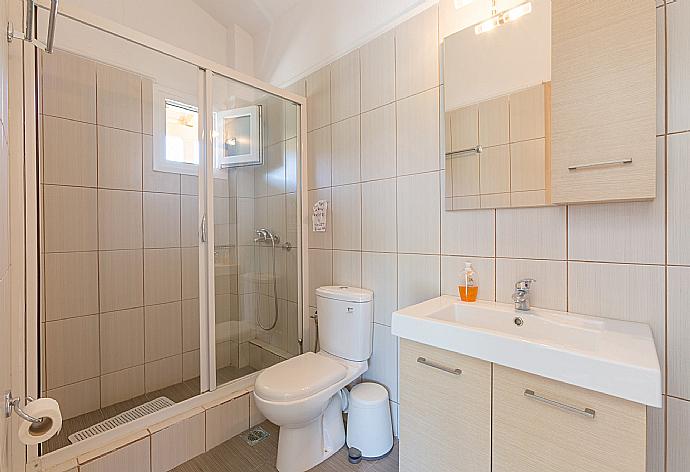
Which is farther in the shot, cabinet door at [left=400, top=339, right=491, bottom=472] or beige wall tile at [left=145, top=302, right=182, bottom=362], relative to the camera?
beige wall tile at [left=145, top=302, right=182, bottom=362]

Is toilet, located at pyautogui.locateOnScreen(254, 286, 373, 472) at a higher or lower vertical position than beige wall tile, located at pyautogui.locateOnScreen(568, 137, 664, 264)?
lower

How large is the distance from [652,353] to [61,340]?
8.06 feet

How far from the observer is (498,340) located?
100 cm

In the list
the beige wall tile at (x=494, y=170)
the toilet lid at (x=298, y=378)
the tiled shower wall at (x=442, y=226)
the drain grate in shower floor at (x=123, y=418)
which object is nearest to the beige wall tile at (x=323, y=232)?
the tiled shower wall at (x=442, y=226)

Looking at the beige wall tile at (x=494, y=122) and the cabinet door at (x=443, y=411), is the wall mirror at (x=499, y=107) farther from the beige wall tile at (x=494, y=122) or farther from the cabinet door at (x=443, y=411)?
the cabinet door at (x=443, y=411)

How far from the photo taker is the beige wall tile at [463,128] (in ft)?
4.84

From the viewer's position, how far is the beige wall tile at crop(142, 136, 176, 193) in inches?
78.1

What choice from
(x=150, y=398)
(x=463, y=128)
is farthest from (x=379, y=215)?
(x=150, y=398)

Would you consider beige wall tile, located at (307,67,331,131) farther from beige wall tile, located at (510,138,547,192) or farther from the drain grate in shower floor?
the drain grate in shower floor

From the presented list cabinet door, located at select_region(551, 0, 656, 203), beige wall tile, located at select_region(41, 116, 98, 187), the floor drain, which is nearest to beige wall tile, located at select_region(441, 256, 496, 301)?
cabinet door, located at select_region(551, 0, 656, 203)

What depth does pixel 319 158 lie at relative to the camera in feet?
7.37

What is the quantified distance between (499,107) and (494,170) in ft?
0.86

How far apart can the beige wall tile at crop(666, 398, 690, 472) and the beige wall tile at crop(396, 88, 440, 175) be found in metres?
1.19

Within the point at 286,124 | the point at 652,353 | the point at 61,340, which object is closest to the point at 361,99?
the point at 286,124
